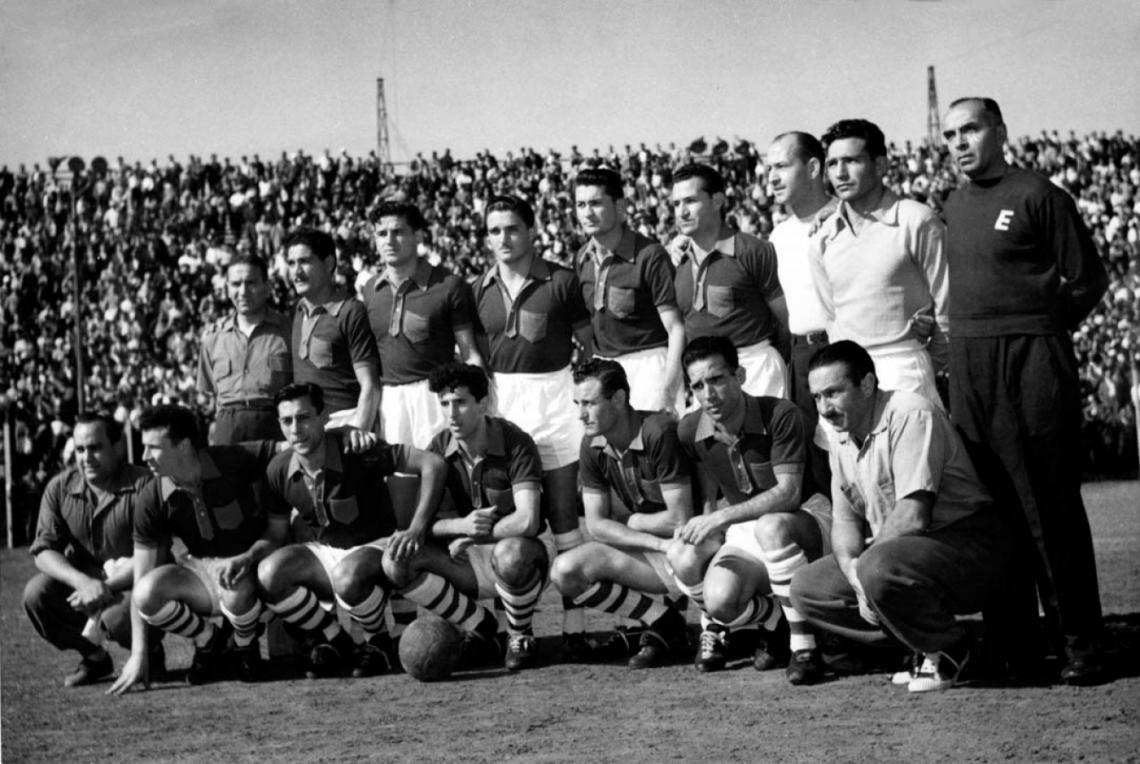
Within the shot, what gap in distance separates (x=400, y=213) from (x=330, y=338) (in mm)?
644

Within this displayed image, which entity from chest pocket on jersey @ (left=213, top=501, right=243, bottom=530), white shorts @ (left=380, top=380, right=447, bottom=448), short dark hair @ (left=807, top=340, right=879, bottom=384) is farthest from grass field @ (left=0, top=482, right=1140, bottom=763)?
white shorts @ (left=380, top=380, right=447, bottom=448)

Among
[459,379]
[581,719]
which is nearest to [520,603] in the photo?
[459,379]

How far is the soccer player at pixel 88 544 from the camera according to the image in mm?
6129

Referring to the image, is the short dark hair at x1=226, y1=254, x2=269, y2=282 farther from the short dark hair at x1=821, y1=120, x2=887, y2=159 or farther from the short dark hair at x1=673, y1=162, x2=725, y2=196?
the short dark hair at x1=821, y1=120, x2=887, y2=159

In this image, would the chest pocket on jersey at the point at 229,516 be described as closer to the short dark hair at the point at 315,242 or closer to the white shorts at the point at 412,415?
the white shorts at the point at 412,415

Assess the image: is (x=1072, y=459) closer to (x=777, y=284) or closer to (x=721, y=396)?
(x=721, y=396)

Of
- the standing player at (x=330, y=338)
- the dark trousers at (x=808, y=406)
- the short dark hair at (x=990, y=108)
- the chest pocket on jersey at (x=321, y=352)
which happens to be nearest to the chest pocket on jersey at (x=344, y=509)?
the standing player at (x=330, y=338)

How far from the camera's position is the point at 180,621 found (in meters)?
5.93

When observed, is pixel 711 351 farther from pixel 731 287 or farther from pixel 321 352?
pixel 321 352

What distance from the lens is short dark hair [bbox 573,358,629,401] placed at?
5.74 m

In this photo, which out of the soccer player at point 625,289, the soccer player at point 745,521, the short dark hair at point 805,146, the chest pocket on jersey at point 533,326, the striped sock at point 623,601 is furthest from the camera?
the chest pocket on jersey at point 533,326

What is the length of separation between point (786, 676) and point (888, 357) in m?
1.21

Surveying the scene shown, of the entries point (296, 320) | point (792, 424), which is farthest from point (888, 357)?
point (296, 320)

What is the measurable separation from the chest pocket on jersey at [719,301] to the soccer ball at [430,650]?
5.62 ft
